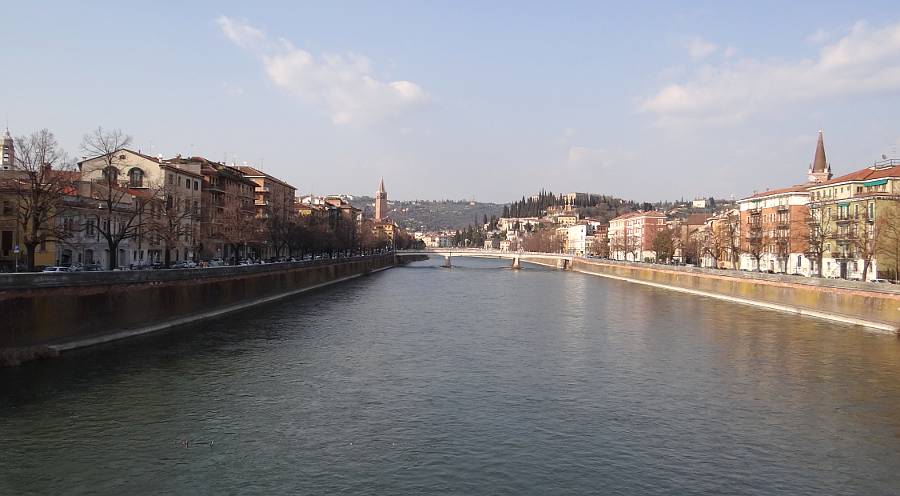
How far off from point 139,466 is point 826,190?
7735cm

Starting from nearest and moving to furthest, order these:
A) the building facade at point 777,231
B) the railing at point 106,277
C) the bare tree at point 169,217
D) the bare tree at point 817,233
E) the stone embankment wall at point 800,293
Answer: the railing at point 106,277 → the stone embankment wall at point 800,293 → the bare tree at point 169,217 → the bare tree at point 817,233 → the building facade at point 777,231

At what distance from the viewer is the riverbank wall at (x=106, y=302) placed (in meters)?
27.0

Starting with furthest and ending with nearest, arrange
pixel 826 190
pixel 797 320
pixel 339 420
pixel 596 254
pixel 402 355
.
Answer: pixel 596 254 → pixel 826 190 → pixel 797 320 → pixel 402 355 → pixel 339 420

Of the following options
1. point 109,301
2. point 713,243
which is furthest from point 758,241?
point 109,301

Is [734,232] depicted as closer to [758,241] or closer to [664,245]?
[758,241]

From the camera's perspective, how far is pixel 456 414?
21.1 metres

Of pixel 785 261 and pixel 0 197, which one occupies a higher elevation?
pixel 0 197

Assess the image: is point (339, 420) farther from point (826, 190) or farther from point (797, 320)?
point (826, 190)

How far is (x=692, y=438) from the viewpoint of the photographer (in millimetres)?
19062

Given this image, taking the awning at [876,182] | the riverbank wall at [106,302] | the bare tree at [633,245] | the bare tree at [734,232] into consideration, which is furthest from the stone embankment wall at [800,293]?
the bare tree at [633,245]

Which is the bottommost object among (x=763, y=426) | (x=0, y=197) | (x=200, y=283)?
(x=763, y=426)

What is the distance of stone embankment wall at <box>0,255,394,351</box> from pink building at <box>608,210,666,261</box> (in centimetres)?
9796

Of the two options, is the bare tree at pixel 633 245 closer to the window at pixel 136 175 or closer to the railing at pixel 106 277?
the window at pixel 136 175

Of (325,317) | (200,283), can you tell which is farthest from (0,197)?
(325,317)
